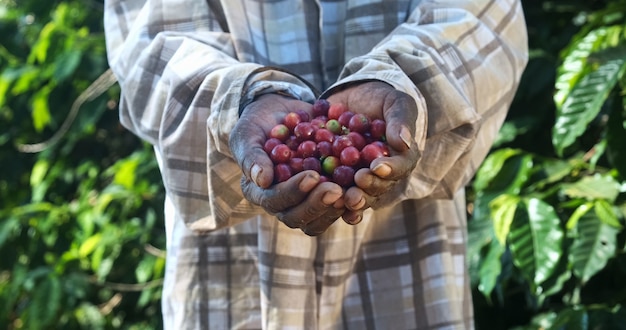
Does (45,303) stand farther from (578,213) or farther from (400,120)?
(400,120)

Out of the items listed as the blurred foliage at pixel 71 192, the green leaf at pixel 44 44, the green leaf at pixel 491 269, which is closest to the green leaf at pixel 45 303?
the blurred foliage at pixel 71 192

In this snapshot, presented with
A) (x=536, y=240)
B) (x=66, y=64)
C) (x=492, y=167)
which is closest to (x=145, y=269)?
(x=66, y=64)

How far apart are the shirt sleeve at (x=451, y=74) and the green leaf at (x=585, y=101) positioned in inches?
19.4

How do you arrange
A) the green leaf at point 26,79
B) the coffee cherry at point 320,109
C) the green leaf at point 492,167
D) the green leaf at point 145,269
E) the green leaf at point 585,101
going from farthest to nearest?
the green leaf at point 26,79 → the green leaf at point 145,269 → the green leaf at point 492,167 → the green leaf at point 585,101 → the coffee cherry at point 320,109

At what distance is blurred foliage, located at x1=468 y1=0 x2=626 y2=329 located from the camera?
1.52m

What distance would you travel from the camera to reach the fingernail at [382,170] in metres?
0.74

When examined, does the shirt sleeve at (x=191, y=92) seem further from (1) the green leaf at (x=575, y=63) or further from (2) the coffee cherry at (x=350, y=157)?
(1) the green leaf at (x=575, y=63)

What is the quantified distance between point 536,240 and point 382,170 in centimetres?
86

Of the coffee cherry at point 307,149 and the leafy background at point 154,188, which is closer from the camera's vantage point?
the coffee cherry at point 307,149

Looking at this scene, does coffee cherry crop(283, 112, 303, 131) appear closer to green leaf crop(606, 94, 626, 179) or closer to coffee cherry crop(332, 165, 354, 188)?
coffee cherry crop(332, 165, 354, 188)

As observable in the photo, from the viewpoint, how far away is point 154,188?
7.77 feet

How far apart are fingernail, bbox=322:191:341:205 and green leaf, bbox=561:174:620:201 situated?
0.98 metres

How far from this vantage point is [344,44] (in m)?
Answer: 1.01

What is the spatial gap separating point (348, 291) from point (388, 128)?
29 cm
